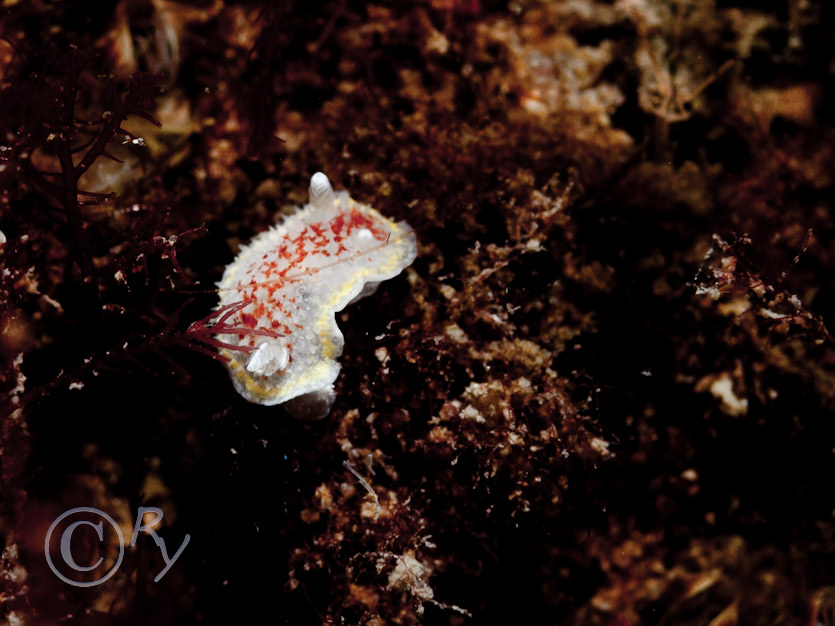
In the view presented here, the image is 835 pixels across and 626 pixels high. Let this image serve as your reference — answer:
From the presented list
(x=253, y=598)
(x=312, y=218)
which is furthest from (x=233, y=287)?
(x=253, y=598)

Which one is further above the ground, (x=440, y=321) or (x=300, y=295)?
(x=300, y=295)

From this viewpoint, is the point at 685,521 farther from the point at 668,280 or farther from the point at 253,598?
the point at 253,598

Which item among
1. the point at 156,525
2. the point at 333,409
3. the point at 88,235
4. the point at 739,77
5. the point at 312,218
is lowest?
the point at 156,525

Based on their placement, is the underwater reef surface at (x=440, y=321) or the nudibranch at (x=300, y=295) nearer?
the nudibranch at (x=300, y=295)

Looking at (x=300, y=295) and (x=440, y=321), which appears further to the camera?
(x=440, y=321)
